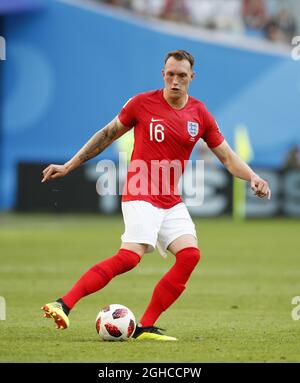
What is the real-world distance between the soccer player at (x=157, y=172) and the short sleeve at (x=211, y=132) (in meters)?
0.01

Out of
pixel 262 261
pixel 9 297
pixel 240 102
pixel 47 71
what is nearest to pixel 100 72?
pixel 47 71

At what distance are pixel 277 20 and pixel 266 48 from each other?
1.13 meters

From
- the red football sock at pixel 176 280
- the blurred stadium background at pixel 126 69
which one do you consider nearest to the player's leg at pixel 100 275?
the red football sock at pixel 176 280

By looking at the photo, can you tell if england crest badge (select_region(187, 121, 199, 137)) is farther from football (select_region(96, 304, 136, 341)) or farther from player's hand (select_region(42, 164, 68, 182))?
football (select_region(96, 304, 136, 341))

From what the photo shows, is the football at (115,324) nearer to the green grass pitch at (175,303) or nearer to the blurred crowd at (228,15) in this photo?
the green grass pitch at (175,303)

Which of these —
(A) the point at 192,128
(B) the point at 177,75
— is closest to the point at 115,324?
(A) the point at 192,128

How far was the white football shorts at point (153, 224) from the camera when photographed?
8992mm

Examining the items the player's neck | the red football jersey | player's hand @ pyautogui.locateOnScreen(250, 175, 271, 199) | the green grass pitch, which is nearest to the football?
the green grass pitch

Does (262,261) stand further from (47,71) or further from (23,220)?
(47,71)

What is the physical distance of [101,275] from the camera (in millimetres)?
8852

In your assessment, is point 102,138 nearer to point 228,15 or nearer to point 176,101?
point 176,101

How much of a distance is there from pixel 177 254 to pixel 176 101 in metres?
1.34

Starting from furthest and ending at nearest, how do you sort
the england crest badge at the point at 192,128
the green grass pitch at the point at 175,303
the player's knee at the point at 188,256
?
1. the england crest badge at the point at 192,128
2. the player's knee at the point at 188,256
3. the green grass pitch at the point at 175,303

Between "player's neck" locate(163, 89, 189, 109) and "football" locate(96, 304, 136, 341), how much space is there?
6.02ft
